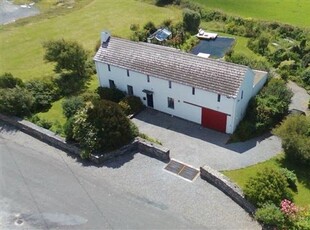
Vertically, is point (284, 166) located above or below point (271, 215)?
below

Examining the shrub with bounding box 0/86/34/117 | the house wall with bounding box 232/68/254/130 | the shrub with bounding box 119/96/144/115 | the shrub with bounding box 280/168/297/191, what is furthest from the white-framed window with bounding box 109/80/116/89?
the shrub with bounding box 280/168/297/191

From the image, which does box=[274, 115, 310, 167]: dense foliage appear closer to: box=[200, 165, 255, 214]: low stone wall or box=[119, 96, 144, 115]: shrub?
box=[200, 165, 255, 214]: low stone wall

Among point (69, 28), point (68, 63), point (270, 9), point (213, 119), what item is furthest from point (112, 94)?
point (270, 9)

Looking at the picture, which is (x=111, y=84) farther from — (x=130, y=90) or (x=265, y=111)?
(x=265, y=111)

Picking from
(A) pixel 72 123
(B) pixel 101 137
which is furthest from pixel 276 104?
(A) pixel 72 123

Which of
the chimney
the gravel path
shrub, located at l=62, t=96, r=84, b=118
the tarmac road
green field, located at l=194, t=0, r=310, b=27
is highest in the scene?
the chimney

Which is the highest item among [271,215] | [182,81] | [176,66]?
[176,66]

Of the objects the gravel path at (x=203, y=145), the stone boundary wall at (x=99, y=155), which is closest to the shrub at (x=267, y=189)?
the gravel path at (x=203, y=145)
